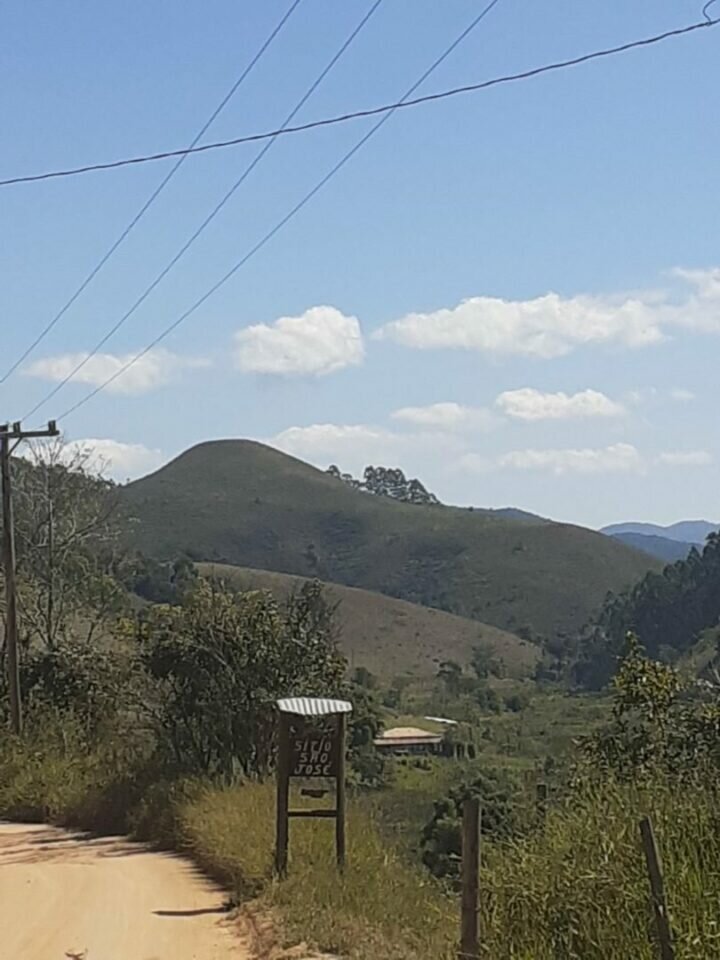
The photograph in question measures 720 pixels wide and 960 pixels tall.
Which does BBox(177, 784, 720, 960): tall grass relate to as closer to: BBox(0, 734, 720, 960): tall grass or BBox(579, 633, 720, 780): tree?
BBox(0, 734, 720, 960): tall grass

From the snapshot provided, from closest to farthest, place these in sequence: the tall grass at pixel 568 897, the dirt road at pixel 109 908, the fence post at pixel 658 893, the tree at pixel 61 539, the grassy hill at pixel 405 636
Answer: the fence post at pixel 658 893, the tall grass at pixel 568 897, the dirt road at pixel 109 908, the tree at pixel 61 539, the grassy hill at pixel 405 636

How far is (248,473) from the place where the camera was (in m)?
168

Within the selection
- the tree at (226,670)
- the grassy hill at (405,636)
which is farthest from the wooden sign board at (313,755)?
the grassy hill at (405,636)

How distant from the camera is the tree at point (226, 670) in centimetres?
2233

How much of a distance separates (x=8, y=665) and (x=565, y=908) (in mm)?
21796

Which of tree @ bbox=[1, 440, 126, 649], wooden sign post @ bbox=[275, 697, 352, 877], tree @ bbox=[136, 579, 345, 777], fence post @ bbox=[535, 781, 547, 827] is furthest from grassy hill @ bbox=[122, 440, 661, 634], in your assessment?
fence post @ bbox=[535, 781, 547, 827]

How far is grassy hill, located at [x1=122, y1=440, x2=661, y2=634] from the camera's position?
407ft

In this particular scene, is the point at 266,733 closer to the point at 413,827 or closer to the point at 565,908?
the point at 413,827

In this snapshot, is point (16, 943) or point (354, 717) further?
point (354, 717)

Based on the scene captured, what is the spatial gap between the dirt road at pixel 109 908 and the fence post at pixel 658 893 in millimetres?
5106

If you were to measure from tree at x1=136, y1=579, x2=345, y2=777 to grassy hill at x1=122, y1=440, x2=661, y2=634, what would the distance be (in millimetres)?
91760

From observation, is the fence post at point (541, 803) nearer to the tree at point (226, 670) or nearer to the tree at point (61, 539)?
the tree at point (226, 670)

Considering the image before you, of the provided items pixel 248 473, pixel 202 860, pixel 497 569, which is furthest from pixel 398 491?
pixel 202 860

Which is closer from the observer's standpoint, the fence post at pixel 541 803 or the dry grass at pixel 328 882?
the fence post at pixel 541 803
